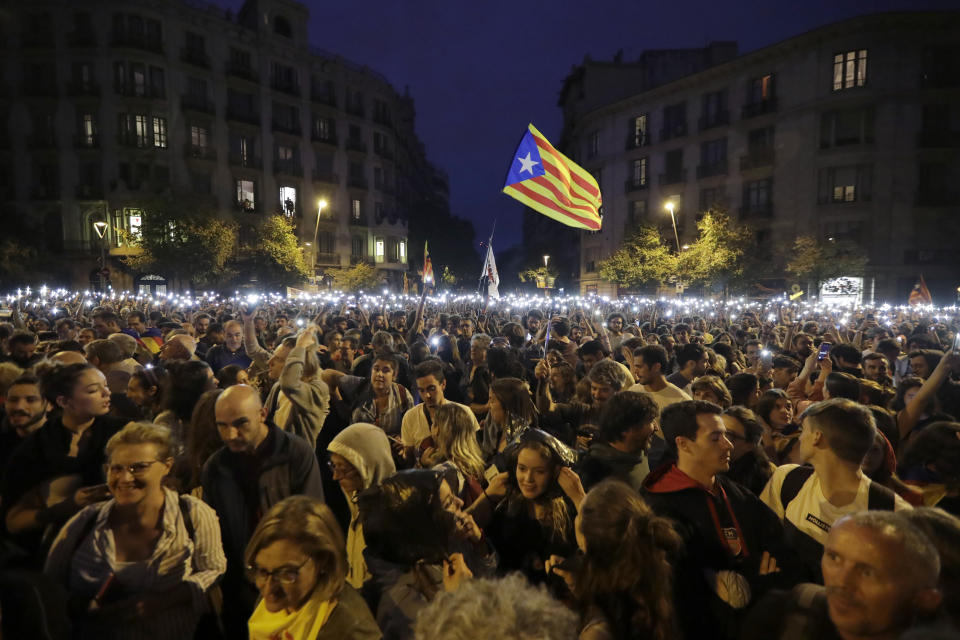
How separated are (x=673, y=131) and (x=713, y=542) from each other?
1673 inches

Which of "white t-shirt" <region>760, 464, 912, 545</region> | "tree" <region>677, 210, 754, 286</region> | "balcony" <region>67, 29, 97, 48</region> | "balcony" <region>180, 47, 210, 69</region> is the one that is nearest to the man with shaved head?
"white t-shirt" <region>760, 464, 912, 545</region>

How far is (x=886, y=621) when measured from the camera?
1688 mm

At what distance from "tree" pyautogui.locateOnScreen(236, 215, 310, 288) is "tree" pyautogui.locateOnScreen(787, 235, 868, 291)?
2838 cm

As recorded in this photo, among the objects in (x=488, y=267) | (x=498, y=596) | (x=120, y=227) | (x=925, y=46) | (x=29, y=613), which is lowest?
(x=29, y=613)

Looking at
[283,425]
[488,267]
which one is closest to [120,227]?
[488,267]

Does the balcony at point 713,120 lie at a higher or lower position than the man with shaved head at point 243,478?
higher

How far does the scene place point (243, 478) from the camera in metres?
3.08

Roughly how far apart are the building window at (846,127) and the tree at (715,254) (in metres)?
7.07

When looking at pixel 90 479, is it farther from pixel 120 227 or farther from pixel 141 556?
pixel 120 227

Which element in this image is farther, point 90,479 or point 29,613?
point 90,479

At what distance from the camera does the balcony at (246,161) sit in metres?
38.8

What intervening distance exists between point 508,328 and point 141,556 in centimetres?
721

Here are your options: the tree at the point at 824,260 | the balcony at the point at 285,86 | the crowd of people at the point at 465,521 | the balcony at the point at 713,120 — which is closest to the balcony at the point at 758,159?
the balcony at the point at 713,120

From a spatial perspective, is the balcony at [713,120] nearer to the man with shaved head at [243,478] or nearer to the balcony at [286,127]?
the balcony at [286,127]
